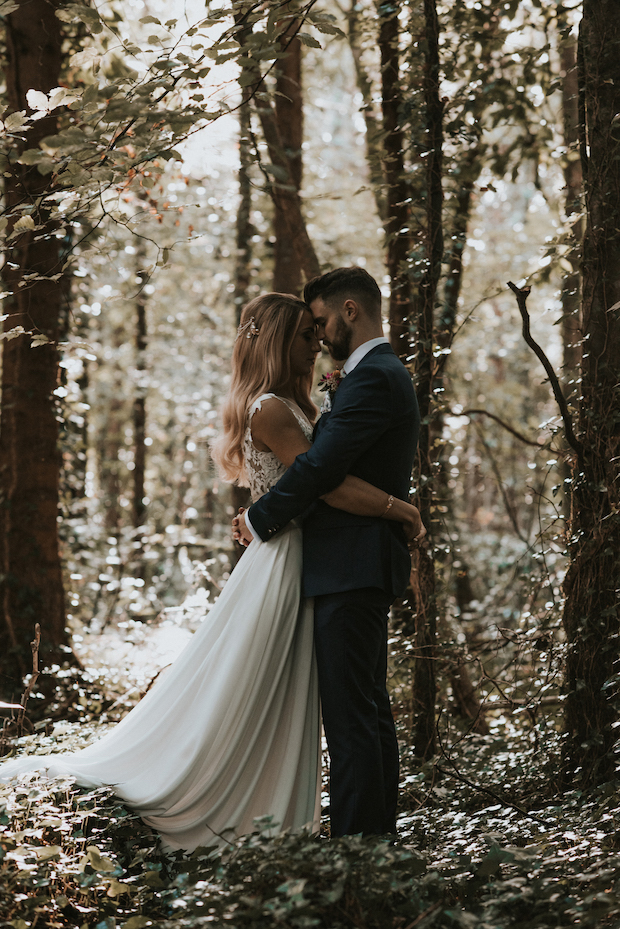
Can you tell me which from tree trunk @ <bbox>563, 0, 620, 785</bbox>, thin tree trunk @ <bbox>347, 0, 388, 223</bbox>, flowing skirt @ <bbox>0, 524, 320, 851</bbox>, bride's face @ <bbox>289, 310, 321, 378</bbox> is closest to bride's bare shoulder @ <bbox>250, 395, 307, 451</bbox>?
bride's face @ <bbox>289, 310, 321, 378</bbox>

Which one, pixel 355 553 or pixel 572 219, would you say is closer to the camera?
pixel 355 553

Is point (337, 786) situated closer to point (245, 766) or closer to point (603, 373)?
point (245, 766)

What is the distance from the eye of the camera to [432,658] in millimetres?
4211

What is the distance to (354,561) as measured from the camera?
3049 millimetres

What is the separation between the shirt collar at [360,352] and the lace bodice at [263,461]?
28 centimetres

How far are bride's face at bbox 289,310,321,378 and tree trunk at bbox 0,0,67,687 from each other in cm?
254

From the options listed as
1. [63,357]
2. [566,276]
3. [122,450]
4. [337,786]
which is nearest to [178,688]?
[337,786]

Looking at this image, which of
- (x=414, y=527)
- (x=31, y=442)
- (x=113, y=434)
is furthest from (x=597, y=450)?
(x=113, y=434)

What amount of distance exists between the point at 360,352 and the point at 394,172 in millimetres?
2566

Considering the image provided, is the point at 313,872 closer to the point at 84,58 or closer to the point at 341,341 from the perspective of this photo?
the point at 341,341

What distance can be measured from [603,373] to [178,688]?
2226mm

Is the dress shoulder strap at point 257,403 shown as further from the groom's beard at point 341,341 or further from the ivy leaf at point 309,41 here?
the ivy leaf at point 309,41

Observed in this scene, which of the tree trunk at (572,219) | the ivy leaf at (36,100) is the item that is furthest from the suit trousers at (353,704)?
the ivy leaf at (36,100)

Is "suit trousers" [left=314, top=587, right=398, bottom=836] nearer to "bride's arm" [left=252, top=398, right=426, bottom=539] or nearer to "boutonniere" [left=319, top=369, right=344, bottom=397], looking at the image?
"bride's arm" [left=252, top=398, right=426, bottom=539]
